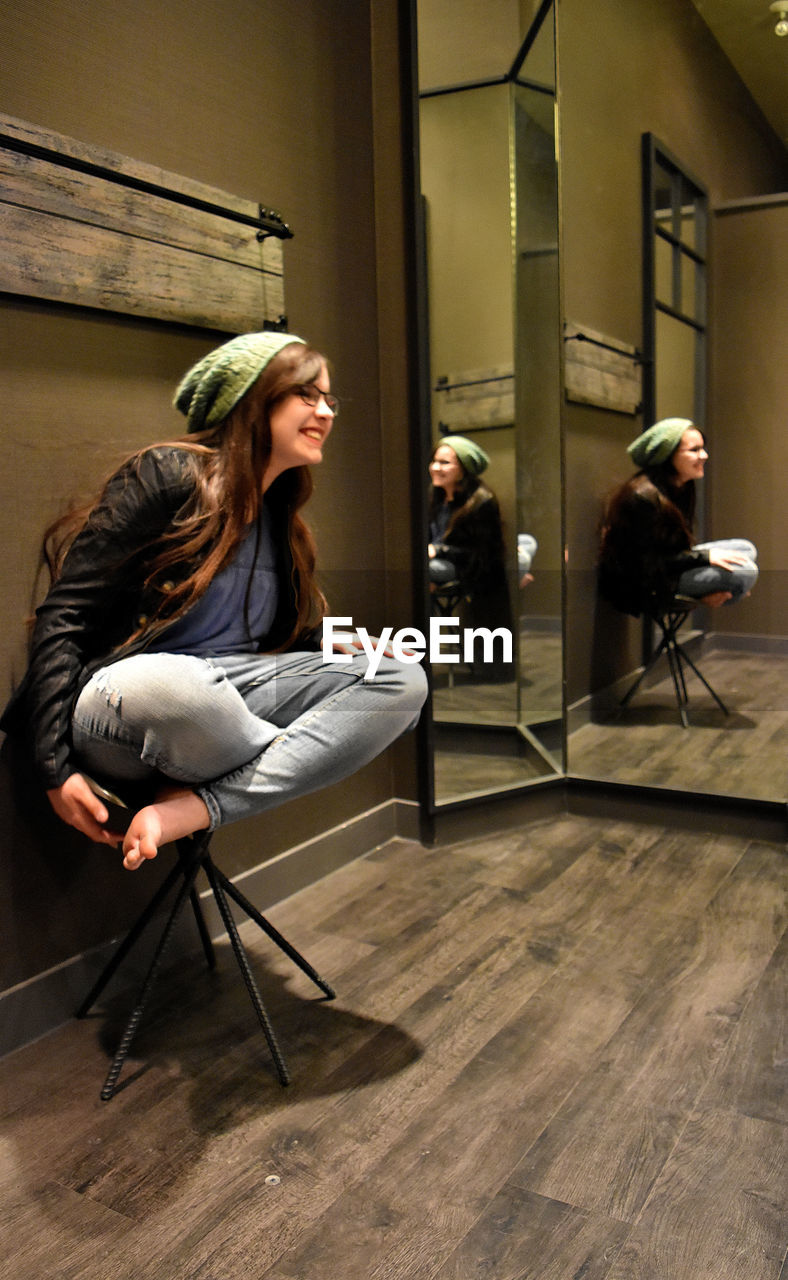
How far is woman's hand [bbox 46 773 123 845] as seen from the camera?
1.44m

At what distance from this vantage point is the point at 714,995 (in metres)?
1.83

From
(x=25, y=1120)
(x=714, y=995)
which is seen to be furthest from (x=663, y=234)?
(x=25, y=1120)

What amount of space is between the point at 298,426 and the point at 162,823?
713 mm

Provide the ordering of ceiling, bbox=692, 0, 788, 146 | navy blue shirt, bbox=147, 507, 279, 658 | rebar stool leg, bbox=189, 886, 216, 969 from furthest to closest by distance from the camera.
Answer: ceiling, bbox=692, 0, 788, 146
rebar stool leg, bbox=189, 886, 216, 969
navy blue shirt, bbox=147, 507, 279, 658

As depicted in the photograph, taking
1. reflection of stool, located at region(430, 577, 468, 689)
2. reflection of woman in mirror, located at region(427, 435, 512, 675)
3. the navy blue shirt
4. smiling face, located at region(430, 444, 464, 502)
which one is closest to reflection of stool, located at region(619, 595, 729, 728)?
reflection of woman in mirror, located at region(427, 435, 512, 675)

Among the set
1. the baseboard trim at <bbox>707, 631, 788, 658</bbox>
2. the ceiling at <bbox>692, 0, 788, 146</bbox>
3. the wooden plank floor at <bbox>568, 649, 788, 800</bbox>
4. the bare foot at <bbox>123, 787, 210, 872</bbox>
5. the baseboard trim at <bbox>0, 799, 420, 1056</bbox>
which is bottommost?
the baseboard trim at <bbox>0, 799, 420, 1056</bbox>

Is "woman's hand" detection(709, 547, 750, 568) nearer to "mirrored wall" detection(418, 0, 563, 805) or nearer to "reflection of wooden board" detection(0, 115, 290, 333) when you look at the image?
"mirrored wall" detection(418, 0, 563, 805)

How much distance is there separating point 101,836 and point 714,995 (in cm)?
116

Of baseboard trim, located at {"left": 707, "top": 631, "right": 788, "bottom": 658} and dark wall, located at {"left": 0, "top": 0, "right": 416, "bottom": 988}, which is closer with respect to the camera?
dark wall, located at {"left": 0, "top": 0, "right": 416, "bottom": 988}

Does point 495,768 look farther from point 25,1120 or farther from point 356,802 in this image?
point 25,1120

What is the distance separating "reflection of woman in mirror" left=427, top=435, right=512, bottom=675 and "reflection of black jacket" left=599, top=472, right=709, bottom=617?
32cm

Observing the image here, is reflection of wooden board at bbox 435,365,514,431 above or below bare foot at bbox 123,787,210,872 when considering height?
above

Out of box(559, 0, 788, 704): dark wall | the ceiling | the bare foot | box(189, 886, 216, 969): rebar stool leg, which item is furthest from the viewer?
box(559, 0, 788, 704): dark wall

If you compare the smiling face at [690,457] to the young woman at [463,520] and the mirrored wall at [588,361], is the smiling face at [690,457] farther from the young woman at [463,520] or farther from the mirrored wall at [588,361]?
the young woman at [463,520]
